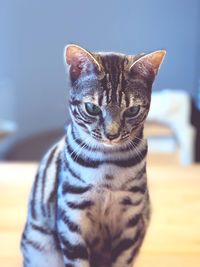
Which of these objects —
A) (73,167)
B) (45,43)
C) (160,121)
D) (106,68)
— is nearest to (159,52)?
(106,68)

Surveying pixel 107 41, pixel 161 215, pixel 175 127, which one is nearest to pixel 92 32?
pixel 107 41

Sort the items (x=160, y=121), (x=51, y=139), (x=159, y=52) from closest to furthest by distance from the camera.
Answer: (x=159, y=52) → (x=160, y=121) → (x=51, y=139)

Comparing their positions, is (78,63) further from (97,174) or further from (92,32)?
(92,32)

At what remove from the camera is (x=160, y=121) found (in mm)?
1618

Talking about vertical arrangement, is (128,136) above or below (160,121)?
above

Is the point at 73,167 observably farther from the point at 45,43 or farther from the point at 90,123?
the point at 45,43

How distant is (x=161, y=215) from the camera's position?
3.33 feet

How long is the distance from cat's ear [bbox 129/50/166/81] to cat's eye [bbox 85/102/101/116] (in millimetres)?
61

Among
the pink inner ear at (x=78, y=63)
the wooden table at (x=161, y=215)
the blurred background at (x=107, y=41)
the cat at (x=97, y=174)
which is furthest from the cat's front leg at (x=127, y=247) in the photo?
the blurred background at (x=107, y=41)

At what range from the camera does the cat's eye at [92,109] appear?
61 centimetres

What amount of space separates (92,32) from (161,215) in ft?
2.69

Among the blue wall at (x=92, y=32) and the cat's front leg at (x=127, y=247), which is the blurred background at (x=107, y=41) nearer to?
the blue wall at (x=92, y=32)

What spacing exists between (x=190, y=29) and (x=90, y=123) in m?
1.13

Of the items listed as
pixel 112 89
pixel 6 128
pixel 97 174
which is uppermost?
pixel 112 89
